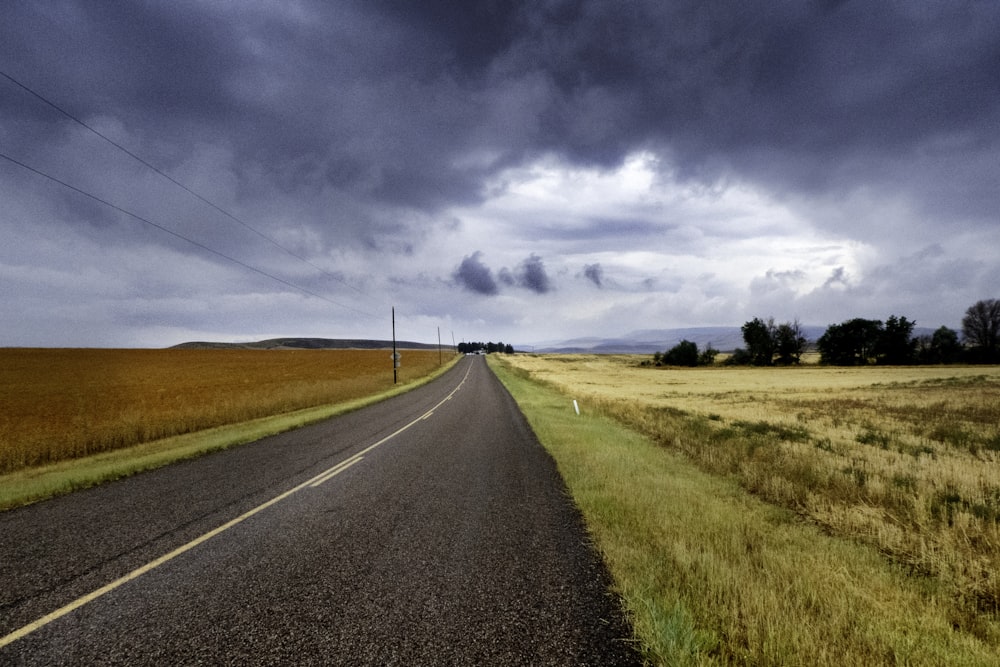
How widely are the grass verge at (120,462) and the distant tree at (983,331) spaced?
108355 millimetres

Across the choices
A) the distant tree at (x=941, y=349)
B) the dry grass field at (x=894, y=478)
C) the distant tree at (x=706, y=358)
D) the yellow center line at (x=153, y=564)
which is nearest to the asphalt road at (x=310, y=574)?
the yellow center line at (x=153, y=564)

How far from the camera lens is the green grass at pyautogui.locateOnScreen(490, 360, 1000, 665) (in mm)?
3234

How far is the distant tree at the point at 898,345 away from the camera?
7750 centimetres

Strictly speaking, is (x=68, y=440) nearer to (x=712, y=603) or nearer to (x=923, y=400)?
(x=712, y=603)

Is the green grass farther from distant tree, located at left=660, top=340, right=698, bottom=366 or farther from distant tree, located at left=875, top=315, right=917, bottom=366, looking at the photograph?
distant tree, located at left=875, top=315, right=917, bottom=366

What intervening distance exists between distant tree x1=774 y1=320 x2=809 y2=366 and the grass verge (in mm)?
99152

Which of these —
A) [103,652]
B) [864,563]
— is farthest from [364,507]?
[864,563]

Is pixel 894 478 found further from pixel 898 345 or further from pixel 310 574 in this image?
pixel 898 345

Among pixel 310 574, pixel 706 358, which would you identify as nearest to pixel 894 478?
pixel 310 574

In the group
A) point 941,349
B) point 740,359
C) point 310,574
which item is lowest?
point 740,359

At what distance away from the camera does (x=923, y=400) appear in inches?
938

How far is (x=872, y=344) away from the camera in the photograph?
8144 centimetres

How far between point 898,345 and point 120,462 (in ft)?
368

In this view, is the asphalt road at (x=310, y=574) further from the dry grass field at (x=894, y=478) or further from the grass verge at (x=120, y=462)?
the dry grass field at (x=894, y=478)
